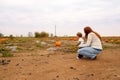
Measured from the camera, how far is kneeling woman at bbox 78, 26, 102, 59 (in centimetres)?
770

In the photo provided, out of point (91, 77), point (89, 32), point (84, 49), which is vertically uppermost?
point (89, 32)

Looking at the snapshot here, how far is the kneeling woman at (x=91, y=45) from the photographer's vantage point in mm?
7699

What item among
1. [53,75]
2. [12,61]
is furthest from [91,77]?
[12,61]

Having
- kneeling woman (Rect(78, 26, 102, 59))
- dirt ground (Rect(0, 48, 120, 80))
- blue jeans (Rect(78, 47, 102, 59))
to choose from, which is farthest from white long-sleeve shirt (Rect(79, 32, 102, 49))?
dirt ground (Rect(0, 48, 120, 80))

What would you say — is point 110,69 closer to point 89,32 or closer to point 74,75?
point 74,75

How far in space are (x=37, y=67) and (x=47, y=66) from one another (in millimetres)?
321

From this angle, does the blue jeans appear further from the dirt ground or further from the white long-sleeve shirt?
the dirt ground

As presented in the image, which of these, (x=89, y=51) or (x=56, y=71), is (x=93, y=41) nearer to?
(x=89, y=51)

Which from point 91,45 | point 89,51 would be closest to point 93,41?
point 91,45

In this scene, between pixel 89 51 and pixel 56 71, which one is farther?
pixel 89 51

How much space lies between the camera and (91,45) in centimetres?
791

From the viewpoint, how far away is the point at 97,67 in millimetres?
6652

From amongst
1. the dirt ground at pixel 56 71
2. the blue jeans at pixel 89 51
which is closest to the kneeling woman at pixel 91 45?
the blue jeans at pixel 89 51

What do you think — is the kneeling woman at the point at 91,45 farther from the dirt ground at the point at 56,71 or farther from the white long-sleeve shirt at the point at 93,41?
the dirt ground at the point at 56,71
